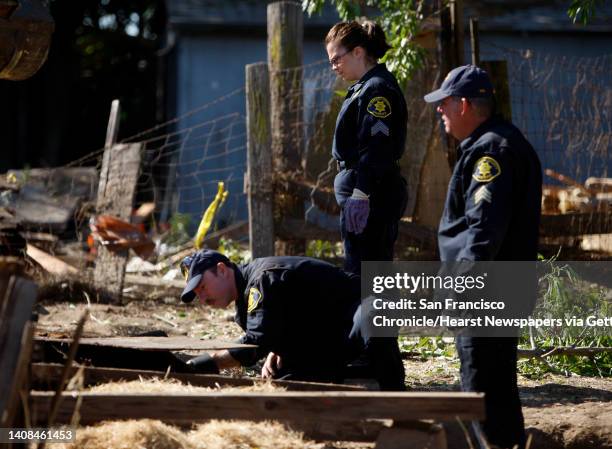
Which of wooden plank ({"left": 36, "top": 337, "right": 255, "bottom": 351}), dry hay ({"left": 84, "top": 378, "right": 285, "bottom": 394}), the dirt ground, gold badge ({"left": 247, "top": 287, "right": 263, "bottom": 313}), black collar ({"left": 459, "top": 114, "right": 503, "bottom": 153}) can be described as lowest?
the dirt ground

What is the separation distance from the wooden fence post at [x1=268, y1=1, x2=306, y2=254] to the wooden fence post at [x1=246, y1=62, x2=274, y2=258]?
0.41 feet

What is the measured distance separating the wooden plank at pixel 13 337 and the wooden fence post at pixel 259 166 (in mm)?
4639

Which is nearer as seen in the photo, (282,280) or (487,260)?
(487,260)

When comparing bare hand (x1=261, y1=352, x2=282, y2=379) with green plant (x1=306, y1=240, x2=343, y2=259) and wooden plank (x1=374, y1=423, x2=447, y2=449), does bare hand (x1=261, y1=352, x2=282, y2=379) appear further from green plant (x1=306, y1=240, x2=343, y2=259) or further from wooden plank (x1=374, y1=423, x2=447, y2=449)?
green plant (x1=306, y1=240, x2=343, y2=259)

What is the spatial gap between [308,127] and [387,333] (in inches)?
142

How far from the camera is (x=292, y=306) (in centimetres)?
492

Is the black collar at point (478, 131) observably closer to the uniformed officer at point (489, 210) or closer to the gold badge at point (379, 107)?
the uniformed officer at point (489, 210)

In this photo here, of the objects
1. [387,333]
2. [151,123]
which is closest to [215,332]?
[387,333]

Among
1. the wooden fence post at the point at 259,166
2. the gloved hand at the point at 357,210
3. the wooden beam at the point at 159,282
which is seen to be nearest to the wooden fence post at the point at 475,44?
the wooden fence post at the point at 259,166

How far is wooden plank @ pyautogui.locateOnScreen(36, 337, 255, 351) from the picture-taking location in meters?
4.69

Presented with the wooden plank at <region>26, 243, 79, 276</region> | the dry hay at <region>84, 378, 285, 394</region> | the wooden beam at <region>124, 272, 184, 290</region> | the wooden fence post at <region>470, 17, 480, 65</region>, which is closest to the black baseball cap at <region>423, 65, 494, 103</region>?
the dry hay at <region>84, 378, 285, 394</region>

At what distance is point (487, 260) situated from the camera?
3928 millimetres

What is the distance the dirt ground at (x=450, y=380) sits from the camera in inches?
191

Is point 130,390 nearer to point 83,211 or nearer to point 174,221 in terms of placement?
point 83,211
